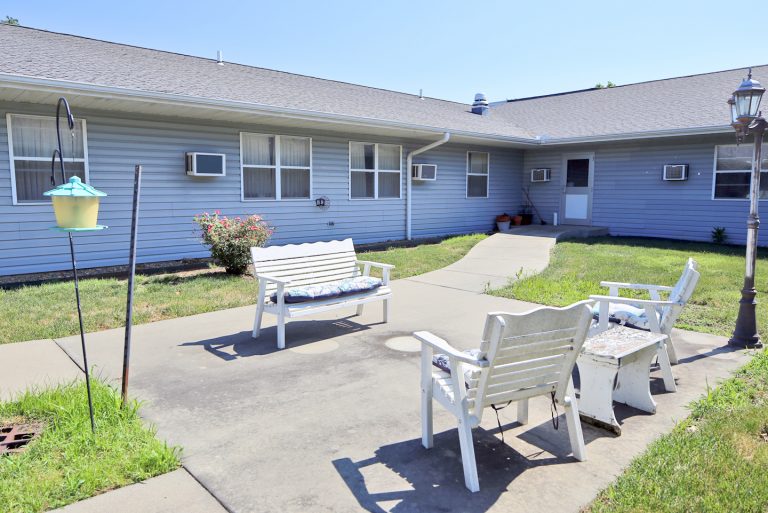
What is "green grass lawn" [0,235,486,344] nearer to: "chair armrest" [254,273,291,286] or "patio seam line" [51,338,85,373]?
"patio seam line" [51,338,85,373]

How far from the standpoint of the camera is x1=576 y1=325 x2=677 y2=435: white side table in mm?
3182

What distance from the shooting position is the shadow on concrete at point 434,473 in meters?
2.47

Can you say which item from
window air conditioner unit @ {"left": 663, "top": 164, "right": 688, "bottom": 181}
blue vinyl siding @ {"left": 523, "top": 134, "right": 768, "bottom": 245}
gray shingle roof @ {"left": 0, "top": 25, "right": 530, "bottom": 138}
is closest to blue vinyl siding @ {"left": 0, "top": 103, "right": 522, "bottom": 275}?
gray shingle roof @ {"left": 0, "top": 25, "right": 530, "bottom": 138}

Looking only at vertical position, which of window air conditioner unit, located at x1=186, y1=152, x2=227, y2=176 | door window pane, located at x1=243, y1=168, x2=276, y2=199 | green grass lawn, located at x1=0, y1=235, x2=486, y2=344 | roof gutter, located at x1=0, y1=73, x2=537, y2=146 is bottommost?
green grass lawn, located at x1=0, y1=235, x2=486, y2=344

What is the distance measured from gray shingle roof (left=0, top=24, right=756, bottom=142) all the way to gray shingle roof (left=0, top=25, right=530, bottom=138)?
2 centimetres

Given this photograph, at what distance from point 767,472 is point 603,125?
12.8 m

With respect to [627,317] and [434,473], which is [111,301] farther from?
[627,317]

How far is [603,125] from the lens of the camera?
13.9 m

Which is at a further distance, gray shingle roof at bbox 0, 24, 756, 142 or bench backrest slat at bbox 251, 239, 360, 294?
gray shingle roof at bbox 0, 24, 756, 142

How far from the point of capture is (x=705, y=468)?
2.66m

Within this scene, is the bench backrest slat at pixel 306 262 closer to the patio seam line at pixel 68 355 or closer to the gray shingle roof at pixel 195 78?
the patio seam line at pixel 68 355

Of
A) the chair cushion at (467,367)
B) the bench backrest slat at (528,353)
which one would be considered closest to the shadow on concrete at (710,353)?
the bench backrest slat at (528,353)

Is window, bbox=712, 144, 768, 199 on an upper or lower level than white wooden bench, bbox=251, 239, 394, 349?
upper

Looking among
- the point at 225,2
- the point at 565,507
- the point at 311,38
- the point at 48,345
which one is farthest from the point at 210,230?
the point at 311,38
